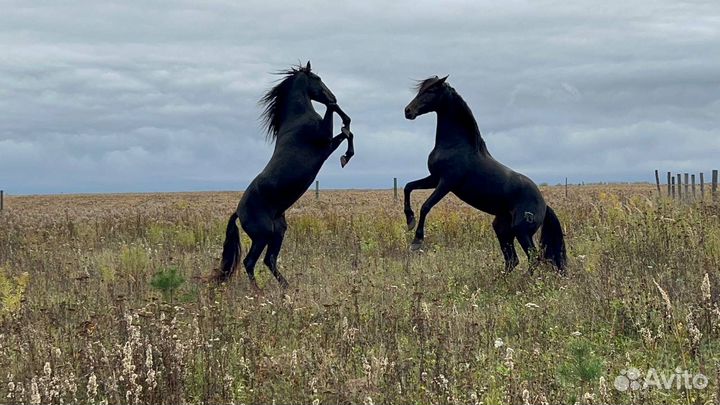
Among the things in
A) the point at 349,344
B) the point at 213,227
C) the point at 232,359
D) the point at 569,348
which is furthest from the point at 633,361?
the point at 213,227

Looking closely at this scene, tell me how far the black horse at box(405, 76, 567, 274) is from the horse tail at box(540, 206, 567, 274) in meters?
0.28

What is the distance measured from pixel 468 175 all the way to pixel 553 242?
165 centimetres

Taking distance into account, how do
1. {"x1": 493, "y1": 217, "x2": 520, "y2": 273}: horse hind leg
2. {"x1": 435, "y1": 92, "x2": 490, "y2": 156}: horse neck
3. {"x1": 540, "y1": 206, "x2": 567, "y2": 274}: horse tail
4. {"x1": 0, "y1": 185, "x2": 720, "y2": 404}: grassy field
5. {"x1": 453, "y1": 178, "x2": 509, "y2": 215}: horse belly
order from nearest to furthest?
{"x1": 0, "y1": 185, "x2": 720, "y2": 404}: grassy field
{"x1": 453, "y1": 178, "x2": 509, "y2": 215}: horse belly
{"x1": 435, "y1": 92, "x2": 490, "y2": 156}: horse neck
{"x1": 493, "y1": 217, "x2": 520, "y2": 273}: horse hind leg
{"x1": 540, "y1": 206, "x2": 567, "y2": 274}: horse tail

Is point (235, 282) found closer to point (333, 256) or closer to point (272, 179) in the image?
point (272, 179)

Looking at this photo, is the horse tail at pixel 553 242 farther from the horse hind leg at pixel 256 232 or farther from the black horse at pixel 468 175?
the horse hind leg at pixel 256 232

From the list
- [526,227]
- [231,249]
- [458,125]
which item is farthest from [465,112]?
[231,249]

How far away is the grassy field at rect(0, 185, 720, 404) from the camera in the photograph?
15.6 ft

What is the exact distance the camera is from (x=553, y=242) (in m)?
10.2

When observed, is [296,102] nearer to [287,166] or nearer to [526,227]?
[287,166]

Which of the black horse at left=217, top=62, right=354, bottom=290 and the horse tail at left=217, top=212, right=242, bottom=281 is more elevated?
the black horse at left=217, top=62, right=354, bottom=290

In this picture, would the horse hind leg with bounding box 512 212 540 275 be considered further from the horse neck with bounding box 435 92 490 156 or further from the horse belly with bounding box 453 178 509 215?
the horse neck with bounding box 435 92 490 156

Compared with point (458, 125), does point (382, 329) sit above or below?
below

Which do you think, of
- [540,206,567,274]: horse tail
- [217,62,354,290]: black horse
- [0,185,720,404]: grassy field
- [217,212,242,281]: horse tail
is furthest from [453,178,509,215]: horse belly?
[217,212,242,281]: horse tail

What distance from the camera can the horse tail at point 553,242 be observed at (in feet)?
33.4
